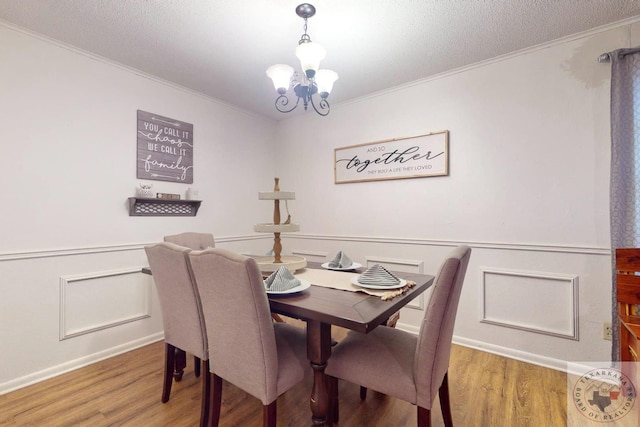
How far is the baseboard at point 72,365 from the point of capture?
1.90 m

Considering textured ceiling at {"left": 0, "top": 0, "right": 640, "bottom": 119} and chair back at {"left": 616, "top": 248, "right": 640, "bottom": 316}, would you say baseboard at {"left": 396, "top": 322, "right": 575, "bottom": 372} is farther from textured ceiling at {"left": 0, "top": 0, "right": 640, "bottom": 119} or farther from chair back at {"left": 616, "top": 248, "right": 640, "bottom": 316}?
textured ceiling at {"left": 0, "top": 0, "right": 640, "bottom": 119}

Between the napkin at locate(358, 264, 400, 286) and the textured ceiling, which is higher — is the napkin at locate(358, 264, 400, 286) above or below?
below

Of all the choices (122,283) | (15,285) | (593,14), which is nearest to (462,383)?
(593,14)

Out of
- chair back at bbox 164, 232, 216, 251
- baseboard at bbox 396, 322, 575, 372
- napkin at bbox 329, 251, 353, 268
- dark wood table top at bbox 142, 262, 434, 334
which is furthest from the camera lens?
chair back at bbox 164, 232, 216, 251

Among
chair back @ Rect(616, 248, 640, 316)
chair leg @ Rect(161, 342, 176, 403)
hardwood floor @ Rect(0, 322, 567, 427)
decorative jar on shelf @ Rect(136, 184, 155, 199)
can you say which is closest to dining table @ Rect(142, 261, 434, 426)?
hardwood floor @ Rect(0, 322, 567, 427)

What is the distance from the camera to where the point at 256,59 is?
7.60ft

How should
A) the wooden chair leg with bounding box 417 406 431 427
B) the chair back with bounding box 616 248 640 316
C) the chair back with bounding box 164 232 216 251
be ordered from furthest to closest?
the chair back with bounding box 164 232 216 251 → the chair back with bounding box 616 248 640 316 → the wooden chair leg with bounding box 417 406 431 427

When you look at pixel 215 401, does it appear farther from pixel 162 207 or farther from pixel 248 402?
pixel 162 207

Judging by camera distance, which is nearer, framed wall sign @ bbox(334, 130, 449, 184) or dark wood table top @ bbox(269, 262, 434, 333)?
dark wood table top @ bbox(269, 262, 434, 333)

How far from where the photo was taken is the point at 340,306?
123 cm

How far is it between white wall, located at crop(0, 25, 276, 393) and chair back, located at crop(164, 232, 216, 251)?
0.51 m

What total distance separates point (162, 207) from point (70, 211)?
2.16 feet

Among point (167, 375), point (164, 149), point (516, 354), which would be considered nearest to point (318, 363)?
point (167, 375)

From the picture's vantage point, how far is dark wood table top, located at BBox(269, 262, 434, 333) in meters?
1.09
